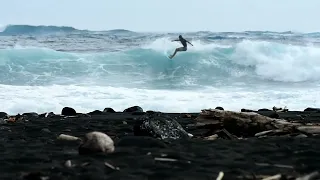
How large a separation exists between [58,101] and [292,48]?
645 inches

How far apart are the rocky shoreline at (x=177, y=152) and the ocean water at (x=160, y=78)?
20.7 ft

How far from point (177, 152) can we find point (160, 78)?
52.1 feet

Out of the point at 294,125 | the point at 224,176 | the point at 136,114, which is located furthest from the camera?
the point at 136,114

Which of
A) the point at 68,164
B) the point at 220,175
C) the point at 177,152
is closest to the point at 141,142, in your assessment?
the point at 177,152

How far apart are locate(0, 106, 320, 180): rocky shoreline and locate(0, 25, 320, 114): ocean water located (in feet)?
20.7

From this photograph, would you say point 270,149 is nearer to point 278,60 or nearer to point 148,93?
point 148,93

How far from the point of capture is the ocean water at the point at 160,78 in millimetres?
12641

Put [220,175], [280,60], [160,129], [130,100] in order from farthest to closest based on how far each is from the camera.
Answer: [280,60]
[130,100]
[160,129]
[220,175]

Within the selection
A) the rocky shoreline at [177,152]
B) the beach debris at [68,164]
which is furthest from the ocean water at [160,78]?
the beach debris at [68,164]

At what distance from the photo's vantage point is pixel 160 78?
1984cm

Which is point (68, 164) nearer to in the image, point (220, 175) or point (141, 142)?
point (141, 142)

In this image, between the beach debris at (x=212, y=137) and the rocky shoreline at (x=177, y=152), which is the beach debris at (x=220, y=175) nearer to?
the rocky shoreline at (x=177, y=152)

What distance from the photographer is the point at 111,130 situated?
637 cm

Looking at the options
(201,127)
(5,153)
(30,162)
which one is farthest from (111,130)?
(30,162)
